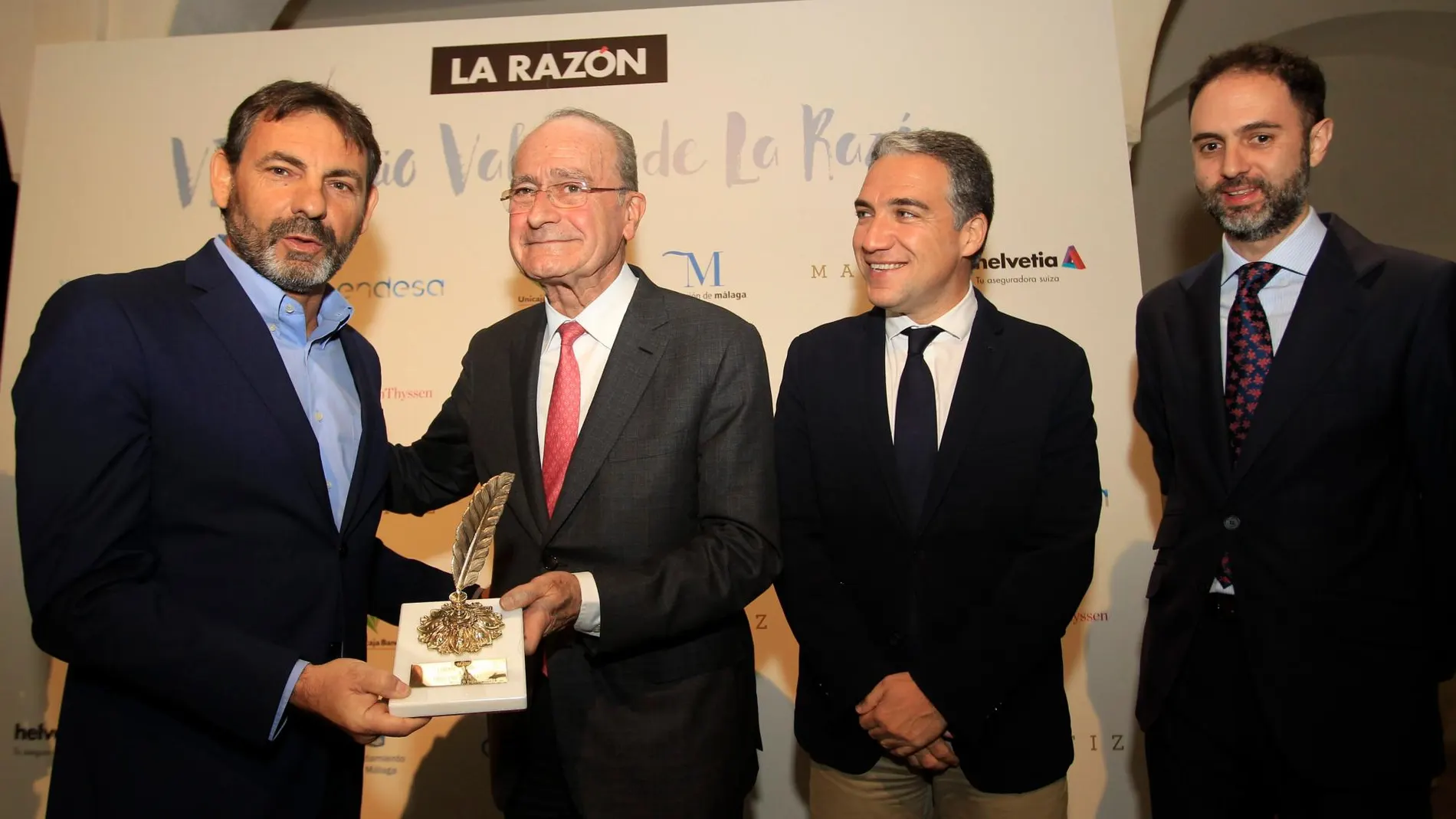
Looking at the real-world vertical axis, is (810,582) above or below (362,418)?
below

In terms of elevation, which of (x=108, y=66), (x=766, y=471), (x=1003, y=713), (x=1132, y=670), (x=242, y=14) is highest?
(x=242, y=14)

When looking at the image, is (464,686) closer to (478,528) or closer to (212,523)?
(478,528)

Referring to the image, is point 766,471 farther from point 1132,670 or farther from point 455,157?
point 455,157

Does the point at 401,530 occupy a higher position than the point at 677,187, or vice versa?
the point at 677,187

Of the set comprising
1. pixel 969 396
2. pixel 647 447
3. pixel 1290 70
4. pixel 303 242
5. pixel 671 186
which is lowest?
pixel 647 447

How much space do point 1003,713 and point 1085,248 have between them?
2171 millimetres

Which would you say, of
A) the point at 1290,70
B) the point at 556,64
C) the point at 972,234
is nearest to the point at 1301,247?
the point at 1290,70

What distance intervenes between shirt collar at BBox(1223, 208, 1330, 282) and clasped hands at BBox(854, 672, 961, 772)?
1411mm

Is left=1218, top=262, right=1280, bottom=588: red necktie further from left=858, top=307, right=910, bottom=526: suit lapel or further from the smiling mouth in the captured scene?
the smiling mouth

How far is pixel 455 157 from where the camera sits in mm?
3941

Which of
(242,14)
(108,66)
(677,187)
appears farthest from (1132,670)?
(242,14)

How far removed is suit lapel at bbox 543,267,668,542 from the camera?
6.49ft

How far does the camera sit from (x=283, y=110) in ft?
6.63

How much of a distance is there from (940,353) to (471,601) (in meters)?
1.36
